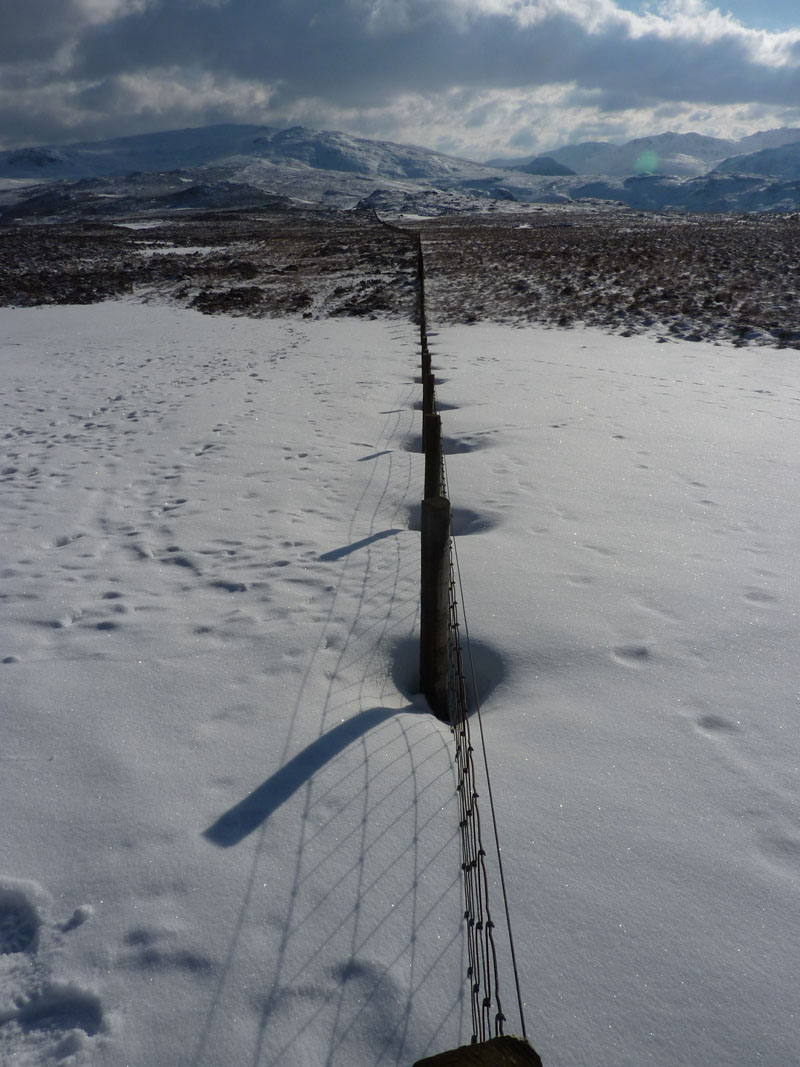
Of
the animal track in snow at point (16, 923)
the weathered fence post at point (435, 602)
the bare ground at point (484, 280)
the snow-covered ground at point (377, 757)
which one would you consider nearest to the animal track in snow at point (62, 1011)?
the snow-covered ground at point (377, 757)

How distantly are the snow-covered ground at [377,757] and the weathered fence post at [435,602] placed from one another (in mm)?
241

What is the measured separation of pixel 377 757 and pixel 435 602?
0.96 meters

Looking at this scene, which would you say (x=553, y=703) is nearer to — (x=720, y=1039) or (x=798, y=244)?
Answer: (x=720, y=1039)

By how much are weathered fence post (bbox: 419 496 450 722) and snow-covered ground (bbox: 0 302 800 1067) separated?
9.5 inches

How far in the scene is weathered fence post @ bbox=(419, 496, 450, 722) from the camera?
360cm

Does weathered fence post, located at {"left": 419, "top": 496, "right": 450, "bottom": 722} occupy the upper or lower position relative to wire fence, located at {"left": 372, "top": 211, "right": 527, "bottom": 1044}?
upper

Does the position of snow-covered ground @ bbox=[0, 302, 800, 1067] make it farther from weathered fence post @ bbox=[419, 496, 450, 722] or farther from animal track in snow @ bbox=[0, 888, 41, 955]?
weathered fence post @ bbox=[419, 496, 450, 722]

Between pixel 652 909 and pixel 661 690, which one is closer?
pixel 652 909

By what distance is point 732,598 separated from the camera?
4926 millimetres

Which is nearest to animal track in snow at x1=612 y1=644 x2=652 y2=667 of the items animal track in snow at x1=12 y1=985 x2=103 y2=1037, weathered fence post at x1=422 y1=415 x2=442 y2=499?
weathered fence post at x1=422 y1=415 x2=442 y2=499

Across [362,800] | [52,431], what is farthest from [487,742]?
[52,431]

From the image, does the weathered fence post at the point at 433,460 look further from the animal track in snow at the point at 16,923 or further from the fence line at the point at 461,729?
the animal track in snow at the point at 16,923

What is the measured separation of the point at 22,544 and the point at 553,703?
513cm

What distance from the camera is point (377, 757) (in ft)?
11.7
